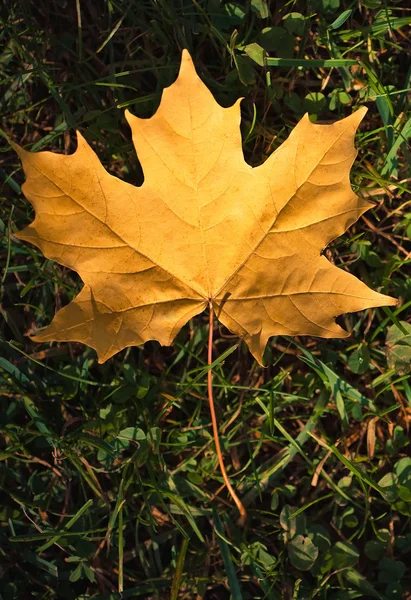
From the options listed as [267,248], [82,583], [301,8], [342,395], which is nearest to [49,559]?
[82,583]

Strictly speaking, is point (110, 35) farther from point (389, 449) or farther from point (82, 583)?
point (82, 583)

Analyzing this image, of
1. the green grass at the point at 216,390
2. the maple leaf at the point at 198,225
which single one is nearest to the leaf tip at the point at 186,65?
the maple leaf at the point at 198,225

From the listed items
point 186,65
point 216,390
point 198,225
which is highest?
point 186,65

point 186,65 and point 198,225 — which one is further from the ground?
point 186,65

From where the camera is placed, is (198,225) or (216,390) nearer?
(198,225)

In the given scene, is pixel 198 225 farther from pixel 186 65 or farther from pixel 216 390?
pixel 216 390

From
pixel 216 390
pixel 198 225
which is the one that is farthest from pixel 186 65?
pixel 216 390

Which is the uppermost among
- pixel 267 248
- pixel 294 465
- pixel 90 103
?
pixel 90 103
